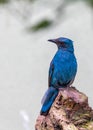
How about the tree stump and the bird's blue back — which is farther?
the bird's blue back

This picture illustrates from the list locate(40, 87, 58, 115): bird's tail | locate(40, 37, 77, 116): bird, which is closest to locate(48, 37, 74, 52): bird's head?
locate(40, 37, 77, 116): bird

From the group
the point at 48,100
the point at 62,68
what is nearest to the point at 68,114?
the point at 48,100

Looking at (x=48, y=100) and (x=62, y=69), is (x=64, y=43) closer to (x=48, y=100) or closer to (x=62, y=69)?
(x=62, y=69)

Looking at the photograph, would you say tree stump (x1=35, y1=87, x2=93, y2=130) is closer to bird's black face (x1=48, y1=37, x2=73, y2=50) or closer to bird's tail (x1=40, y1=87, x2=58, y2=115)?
bird's tail (x1=40, y1=87, x2=58, y2=115)

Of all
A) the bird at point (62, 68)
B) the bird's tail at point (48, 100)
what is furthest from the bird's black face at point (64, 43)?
the bird's tail at point (48, 100)

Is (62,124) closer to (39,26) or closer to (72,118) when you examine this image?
(72,118)

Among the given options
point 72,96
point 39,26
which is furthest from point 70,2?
point 72,96

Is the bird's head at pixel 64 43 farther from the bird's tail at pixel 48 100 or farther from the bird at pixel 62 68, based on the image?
the bird's tail at pixel 48 100
